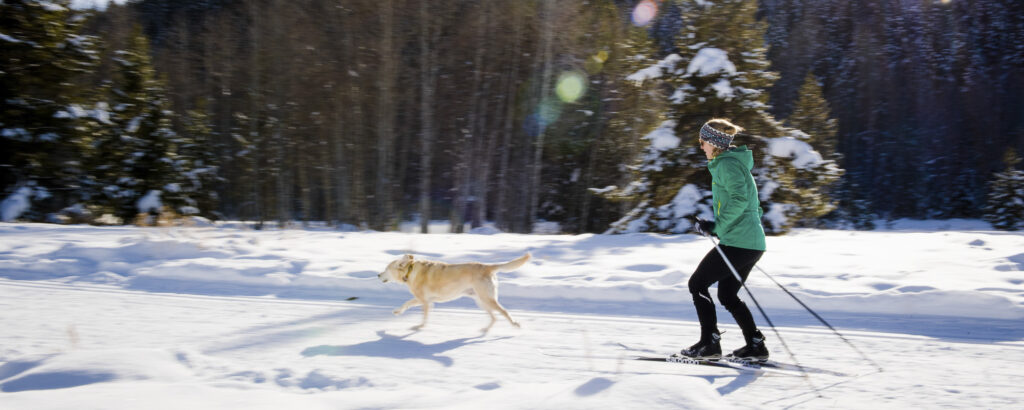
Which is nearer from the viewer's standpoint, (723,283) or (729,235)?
(729,235)

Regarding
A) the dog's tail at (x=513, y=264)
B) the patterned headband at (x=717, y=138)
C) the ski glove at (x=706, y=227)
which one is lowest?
the dog's tail at (x=513, y=264)

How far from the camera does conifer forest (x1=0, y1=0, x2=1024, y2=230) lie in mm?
15688

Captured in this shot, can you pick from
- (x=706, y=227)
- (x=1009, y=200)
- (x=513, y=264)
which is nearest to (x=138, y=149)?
(x=513, y=264)

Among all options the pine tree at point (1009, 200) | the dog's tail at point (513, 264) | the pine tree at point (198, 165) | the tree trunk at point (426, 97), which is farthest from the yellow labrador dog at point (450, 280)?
the pine tree at point (1009, 200)

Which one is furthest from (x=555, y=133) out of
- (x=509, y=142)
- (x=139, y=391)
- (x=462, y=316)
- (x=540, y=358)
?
(x=139, y=391)

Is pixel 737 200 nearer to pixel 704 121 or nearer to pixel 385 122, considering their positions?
pixel 704 121

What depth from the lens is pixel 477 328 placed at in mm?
6410

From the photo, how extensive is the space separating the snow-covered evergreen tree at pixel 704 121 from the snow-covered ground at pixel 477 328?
12.6ft

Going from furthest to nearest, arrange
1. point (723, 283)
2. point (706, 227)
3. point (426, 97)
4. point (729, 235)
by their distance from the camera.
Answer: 1. point (426, 97)
2. point (706, 227)
3. point (723, 283)
4. point (729, 235)

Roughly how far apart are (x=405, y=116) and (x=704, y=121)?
11163 millimetres

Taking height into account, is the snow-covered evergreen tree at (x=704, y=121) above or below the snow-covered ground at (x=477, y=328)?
above

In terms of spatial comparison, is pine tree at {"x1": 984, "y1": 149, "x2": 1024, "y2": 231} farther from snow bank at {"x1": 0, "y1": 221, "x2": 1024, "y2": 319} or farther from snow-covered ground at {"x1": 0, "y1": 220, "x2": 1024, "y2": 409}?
snow-covered ground at {"x1": 0, "y1": 220, "x2": 1024, "y2": 409}

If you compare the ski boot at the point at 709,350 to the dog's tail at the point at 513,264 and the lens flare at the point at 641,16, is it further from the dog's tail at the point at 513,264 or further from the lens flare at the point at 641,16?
the lens flare at the point at 641,16

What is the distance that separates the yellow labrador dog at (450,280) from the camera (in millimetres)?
6285
